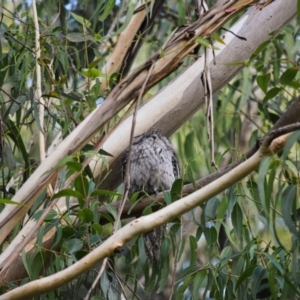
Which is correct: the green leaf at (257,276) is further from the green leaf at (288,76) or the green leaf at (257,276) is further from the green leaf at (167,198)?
the green leaf at (288,76)

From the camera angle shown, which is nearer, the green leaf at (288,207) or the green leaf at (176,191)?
the green leaf at (288,207)

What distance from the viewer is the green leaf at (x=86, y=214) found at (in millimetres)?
2064

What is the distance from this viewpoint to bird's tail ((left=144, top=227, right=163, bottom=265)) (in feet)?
8.54

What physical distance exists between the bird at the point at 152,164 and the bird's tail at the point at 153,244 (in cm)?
23

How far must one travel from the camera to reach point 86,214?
6.81 ft

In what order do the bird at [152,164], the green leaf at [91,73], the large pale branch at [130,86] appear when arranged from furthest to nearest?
the bird at [152,164], the green leaf at [91,73], the large pale branch at [130,86]

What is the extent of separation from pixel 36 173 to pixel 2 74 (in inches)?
28.8

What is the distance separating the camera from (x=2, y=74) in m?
2.69

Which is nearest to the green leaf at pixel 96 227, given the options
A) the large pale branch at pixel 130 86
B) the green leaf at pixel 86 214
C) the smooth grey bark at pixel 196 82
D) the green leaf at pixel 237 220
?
the green leaf at pixel 86 214

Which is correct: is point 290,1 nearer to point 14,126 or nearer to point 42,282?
point 14,126

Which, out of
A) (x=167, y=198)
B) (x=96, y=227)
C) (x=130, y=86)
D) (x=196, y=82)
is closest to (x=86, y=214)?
(x=96, y=227)

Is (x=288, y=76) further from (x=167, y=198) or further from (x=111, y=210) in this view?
(x=111, y=210)

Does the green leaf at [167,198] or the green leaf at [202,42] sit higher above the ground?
the green leaf at [202,42]

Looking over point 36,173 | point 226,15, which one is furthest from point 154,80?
point 36,173
